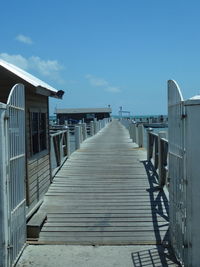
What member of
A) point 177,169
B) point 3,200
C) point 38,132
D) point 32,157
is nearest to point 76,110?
point 38,132

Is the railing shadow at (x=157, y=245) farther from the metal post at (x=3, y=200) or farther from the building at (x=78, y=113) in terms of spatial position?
the building at (x=78, y=113)

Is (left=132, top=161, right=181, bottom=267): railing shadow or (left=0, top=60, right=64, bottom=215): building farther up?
(left=0, top=60, right=64, bottom=215): building

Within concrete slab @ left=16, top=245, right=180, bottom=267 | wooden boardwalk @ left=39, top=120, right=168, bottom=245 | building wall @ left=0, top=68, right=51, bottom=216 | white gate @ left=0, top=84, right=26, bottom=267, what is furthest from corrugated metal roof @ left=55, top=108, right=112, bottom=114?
white gate @ left=0, top=84, right=26, bottom=267

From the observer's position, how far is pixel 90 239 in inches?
270

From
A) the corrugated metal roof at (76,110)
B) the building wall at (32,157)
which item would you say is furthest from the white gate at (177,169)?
the corrugated metal roof at (76,110)

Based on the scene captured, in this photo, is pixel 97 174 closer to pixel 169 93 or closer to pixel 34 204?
pixel 34 204

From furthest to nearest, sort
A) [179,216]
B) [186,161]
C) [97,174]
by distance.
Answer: [97,174]
[179,216]
[186,161]

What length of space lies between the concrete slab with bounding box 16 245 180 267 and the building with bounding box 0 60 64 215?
1.35m

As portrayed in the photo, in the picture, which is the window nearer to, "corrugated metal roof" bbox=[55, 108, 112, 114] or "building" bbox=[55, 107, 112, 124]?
"building" bbox=[55, 107, 112, 124]

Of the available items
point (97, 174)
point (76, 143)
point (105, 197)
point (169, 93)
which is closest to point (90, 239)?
point (105, 197)

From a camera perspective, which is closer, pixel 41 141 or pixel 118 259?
pixel 118 259

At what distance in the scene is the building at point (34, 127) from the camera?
7.16 m

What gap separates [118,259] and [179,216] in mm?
1173

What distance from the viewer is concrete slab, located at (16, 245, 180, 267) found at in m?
5.63
